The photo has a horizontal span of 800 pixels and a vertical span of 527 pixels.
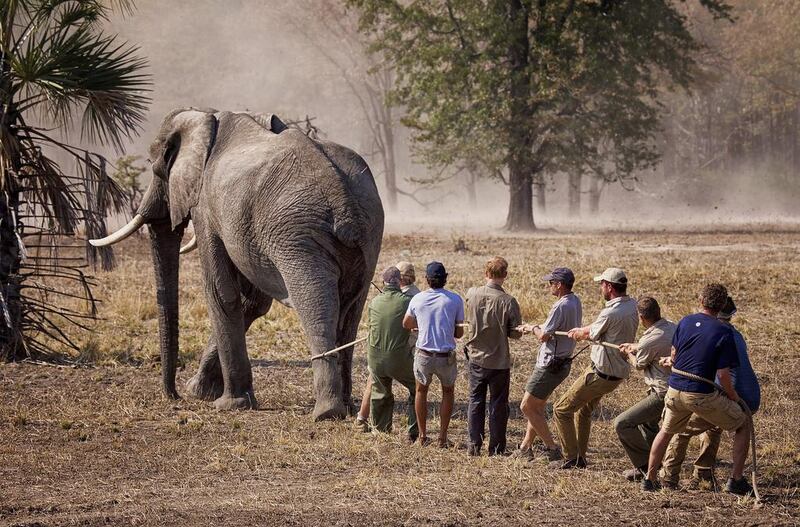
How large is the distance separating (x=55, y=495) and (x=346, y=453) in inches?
86.9

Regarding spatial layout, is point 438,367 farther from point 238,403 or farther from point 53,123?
point 53,123

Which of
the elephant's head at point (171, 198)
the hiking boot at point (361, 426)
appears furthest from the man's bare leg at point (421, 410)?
the elephant's head at point (171, 198)

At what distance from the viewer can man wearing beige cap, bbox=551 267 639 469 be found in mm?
7969

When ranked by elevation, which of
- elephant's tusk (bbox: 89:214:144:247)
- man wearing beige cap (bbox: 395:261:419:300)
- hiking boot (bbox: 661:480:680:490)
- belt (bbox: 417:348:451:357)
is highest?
elephant's tusk (bbox: 89:214:144:247)

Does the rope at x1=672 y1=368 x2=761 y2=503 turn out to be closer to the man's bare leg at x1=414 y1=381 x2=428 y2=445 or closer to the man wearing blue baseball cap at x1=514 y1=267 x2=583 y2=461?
the man wearing blue baseball cap at x1=514 y1=267 x2=583 y2=461

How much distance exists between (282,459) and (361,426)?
1.12m

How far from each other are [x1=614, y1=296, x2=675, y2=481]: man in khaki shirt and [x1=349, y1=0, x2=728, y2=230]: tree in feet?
88.9

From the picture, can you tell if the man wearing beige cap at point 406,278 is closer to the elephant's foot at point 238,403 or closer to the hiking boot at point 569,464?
the hiking boot at point 569,464

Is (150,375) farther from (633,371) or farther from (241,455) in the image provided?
(633,371)

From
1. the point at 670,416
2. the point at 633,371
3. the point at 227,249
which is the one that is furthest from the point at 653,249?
the point at 670,416

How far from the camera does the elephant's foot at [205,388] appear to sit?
453 inches

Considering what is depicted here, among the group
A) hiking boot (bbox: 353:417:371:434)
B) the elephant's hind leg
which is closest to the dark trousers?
hiking boot (bbox: 353:417:371:434)

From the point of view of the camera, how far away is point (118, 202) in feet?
44.7

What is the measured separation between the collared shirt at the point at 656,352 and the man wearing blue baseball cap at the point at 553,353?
2.17ft
